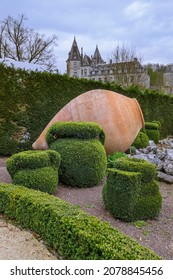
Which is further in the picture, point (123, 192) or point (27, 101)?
point (27, 101)

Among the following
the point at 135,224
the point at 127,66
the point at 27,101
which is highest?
the point at 127,66

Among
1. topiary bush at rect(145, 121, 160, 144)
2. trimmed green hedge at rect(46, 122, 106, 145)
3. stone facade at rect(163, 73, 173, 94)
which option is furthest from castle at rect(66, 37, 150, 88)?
trimmed green hedge at rect(46, 122, 106, 145)

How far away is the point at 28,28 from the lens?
74.2 feet

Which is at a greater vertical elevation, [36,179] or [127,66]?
[127,66]

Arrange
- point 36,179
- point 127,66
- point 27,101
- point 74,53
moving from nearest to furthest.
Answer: point 36,179
point 27,101
point 127,66
point 74,53

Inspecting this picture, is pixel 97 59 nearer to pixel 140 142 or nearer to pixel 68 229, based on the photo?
pixel 140 142

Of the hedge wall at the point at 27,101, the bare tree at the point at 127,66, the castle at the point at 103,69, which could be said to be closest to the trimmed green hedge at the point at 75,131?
the hedge wall at the point at 27,101

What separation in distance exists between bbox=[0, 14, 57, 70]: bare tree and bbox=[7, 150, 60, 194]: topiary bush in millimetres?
18369

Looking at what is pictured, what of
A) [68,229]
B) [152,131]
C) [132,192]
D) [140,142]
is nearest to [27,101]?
[140,142]

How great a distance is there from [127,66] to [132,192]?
648 inches

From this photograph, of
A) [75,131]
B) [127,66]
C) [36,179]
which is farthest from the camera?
[127,66]

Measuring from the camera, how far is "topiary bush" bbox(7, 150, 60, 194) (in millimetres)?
3428

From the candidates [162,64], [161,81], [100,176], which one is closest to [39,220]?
[100,176]

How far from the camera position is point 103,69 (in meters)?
31.3
